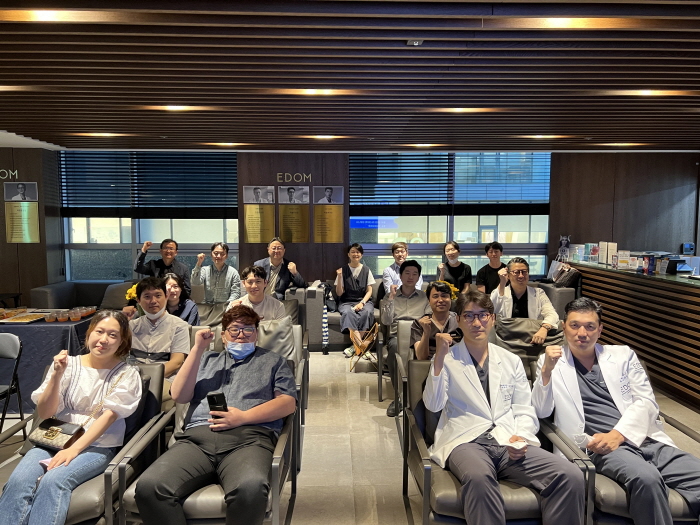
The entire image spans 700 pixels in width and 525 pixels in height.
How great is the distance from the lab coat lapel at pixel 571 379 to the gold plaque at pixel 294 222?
633cm

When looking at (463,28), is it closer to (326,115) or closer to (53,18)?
(53,18)

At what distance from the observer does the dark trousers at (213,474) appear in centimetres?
243

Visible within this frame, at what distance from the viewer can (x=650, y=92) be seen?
4629mm

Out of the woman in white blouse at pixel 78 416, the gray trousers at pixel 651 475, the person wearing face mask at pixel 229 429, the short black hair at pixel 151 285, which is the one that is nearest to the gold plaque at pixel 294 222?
the short black hair at pixel 151 285

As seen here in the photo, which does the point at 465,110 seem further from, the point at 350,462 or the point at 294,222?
the point at 294,222

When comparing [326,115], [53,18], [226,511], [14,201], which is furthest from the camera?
[14,201]

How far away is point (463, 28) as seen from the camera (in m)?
3.13

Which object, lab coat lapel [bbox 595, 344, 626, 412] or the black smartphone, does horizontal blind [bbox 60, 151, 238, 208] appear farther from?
lab coat lapel [bbox 595, 344, 626, 412]

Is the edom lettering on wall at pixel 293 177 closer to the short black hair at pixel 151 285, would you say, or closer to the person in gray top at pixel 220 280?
the person in gray top at pixel 220 280

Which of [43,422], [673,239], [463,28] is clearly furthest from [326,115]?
[673,239]

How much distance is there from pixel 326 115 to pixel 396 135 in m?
1.74

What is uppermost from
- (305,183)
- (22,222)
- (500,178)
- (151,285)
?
(500,178)

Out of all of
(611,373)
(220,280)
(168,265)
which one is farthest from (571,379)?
(168,265)

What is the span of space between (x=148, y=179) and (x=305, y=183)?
2.71 metres
